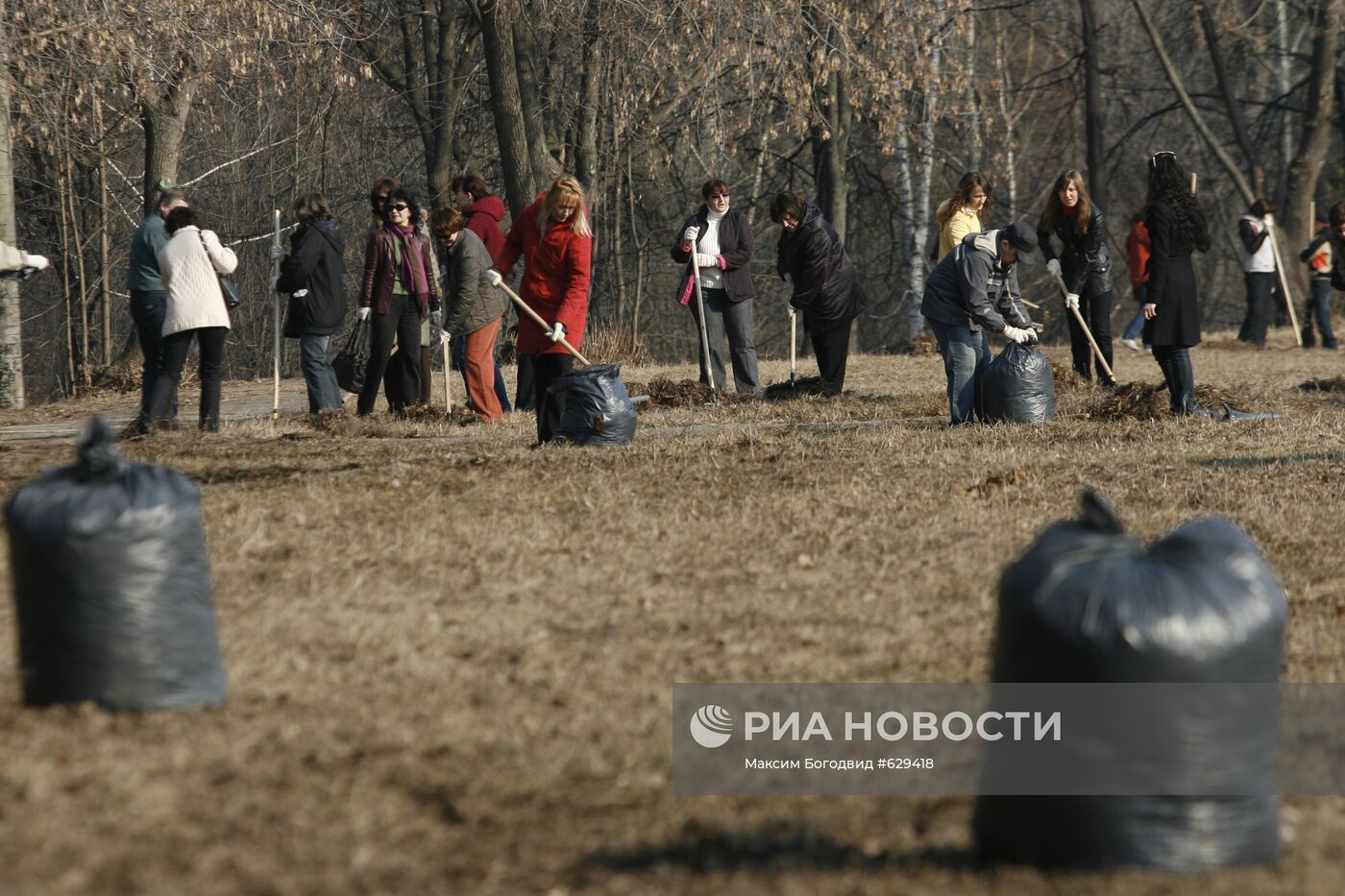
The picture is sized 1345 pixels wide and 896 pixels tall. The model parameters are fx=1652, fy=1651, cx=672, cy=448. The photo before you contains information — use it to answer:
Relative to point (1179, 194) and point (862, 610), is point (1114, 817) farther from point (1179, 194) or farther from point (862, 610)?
point (1179, 194)

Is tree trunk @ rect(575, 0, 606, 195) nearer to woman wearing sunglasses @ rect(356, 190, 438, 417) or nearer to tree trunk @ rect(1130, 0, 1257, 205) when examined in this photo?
tree trunk @ rect(1130, 0, 1257, 205)

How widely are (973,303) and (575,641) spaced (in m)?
5.61

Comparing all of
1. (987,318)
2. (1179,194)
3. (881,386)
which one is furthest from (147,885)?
(881,386)

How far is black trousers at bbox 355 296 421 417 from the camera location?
12156 millimetres

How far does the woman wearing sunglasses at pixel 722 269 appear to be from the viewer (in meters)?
13.5

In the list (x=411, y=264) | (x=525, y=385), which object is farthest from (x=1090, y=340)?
(x=411, y=264)

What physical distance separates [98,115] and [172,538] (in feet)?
55.0

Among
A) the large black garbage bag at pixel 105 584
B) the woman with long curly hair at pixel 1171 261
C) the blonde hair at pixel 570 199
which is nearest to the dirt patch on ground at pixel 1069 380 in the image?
the woman with long curly hair at pixel 1171 261

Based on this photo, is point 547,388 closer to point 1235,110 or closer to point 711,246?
point 711,246

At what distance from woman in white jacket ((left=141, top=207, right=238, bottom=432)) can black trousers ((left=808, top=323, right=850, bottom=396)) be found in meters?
4.84

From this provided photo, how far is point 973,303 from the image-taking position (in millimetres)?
10523

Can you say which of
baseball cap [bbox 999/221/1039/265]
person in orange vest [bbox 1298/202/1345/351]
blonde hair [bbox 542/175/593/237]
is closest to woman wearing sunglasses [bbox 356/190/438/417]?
blonde hair [bbox 542/175/593/237]

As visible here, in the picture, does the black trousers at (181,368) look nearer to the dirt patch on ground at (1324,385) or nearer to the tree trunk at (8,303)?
the tree trunk at (8,303)

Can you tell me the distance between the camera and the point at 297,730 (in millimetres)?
4535
